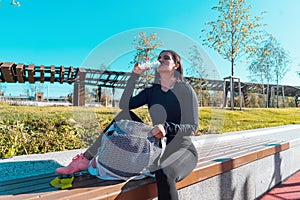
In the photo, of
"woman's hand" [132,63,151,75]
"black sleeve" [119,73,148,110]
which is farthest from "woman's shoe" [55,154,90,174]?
"woman's hand" [132,63,151,75]

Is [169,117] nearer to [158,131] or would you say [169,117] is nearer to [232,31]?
[158,131]

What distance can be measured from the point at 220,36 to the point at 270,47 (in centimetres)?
640

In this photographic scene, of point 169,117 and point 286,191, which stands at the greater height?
point 169,117

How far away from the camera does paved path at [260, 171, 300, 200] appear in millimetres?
2719

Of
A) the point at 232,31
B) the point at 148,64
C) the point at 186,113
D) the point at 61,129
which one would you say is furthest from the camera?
the point at 232,31

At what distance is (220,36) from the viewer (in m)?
10.1

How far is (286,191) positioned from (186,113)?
1.96 metres

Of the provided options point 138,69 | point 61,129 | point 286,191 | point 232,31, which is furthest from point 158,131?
point 232,31

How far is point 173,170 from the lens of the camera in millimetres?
1493

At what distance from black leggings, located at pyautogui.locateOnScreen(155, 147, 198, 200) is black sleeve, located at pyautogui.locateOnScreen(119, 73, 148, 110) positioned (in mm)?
481

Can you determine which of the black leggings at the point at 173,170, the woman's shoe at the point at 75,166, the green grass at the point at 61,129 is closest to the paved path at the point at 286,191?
the green grass at the point at 61,129

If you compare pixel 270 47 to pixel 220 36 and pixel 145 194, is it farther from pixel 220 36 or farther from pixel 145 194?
pixel 145 194

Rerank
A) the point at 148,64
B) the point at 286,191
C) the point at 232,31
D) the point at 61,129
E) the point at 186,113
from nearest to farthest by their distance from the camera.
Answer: the point at 186,113, the point at 148,64, the point at 286,191, the point at 61,129, the point at 232,31

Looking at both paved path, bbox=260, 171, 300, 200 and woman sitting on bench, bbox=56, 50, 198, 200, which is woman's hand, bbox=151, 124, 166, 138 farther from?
paved path, bbox=260, 171, 300, 200
